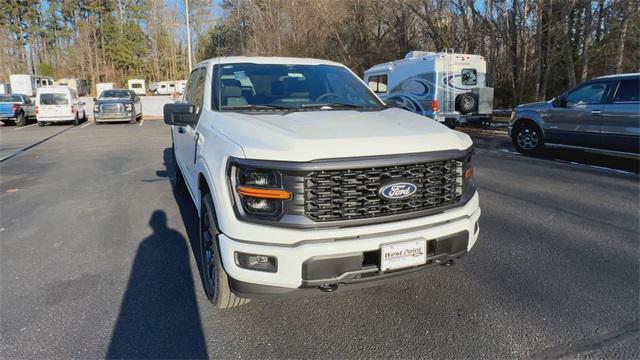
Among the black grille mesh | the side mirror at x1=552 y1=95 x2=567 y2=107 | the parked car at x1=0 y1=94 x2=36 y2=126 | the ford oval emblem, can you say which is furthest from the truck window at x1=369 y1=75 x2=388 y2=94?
the parked car at x1=0 y1=94 x2=36 y2=126

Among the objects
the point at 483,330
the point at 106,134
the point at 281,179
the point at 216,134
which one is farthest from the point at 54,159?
the point at 483,330

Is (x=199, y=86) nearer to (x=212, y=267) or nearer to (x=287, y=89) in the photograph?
(x=287, y=89)

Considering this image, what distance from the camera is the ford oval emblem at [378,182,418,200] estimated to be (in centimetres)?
261

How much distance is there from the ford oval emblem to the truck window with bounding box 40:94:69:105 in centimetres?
2126

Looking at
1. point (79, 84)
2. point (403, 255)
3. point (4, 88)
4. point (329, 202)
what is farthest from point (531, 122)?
point (79, 84)

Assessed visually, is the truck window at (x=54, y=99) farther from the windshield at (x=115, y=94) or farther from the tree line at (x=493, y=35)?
the tree line at (x=493, y=35)

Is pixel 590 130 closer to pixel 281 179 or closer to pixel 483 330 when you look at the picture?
pixel 483 330

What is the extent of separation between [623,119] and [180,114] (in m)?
8.25

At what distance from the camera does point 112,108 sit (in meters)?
20.4

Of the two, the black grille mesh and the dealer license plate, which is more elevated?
the black grille mesh

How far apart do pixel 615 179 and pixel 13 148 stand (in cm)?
1513

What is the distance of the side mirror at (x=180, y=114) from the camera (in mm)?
3656

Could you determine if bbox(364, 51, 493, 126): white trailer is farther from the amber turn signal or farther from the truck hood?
the amber turn signal

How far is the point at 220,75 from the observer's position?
3922mm
